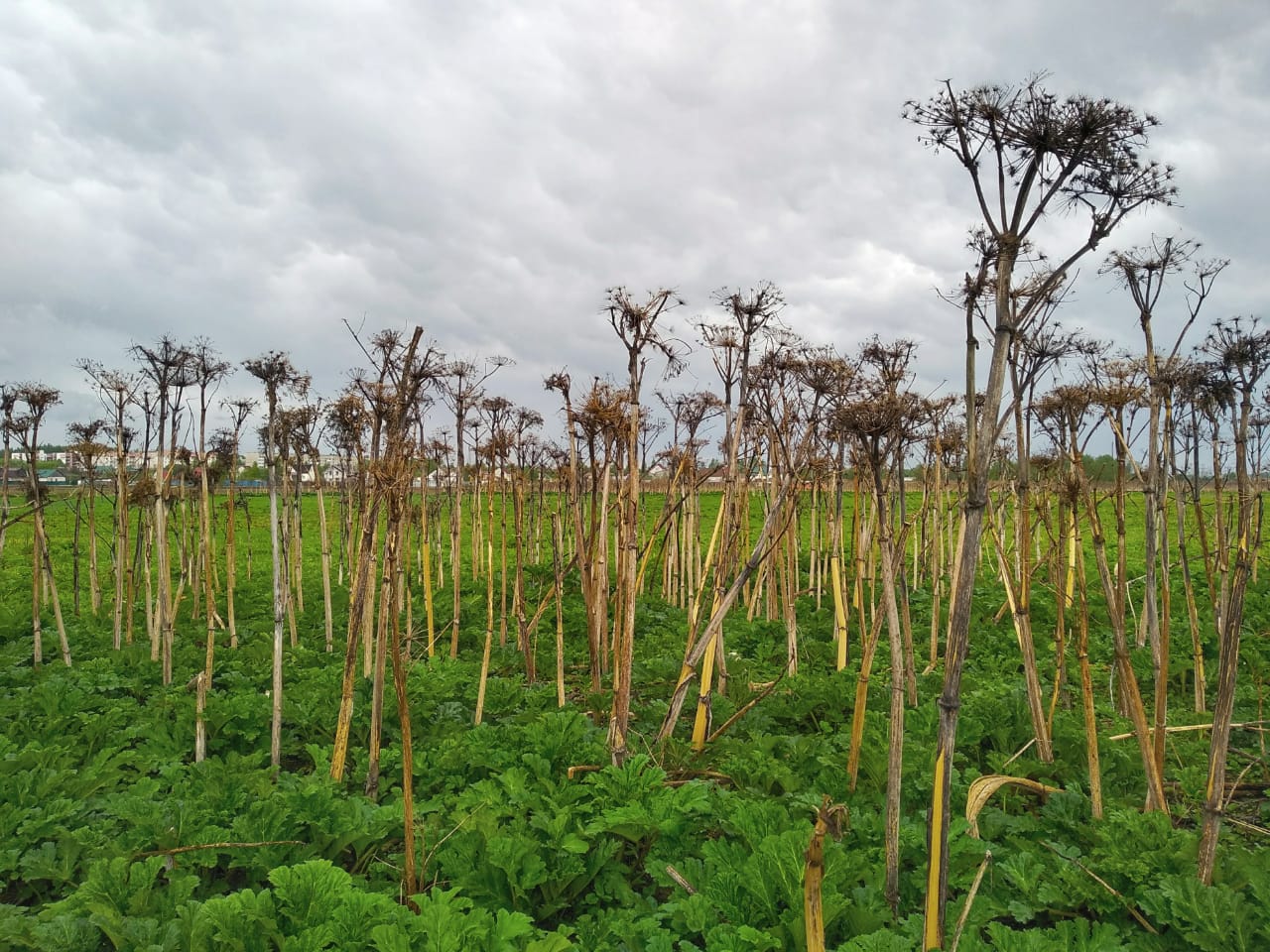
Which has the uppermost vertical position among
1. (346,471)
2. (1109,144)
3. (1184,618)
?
(1109,144)

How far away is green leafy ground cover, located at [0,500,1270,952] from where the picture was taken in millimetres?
2973

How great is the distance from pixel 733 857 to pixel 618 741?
1136 mm

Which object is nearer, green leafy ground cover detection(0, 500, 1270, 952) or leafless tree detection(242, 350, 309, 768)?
green leafy ground cover detection(0, 500, 1270, 952)

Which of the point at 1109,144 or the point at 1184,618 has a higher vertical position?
the point at 1109,144

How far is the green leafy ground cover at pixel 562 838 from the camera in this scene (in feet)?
9.75

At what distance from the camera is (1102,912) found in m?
3.26

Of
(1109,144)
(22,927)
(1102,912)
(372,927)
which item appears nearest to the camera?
(1109,144)

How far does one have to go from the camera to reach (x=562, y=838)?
363 centimetres

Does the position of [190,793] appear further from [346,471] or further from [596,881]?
[346,471]

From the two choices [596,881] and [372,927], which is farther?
[596,881]

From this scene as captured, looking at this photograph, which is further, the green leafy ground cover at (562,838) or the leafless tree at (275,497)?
the leafless tree at (275,497)

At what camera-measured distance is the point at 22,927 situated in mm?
3061

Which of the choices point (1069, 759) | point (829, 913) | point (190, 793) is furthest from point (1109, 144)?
point (190, 793)

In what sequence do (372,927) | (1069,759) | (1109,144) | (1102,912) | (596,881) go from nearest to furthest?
(1109,144) → (372,927) → (1102,912) → (596,881) → (1069,759)
